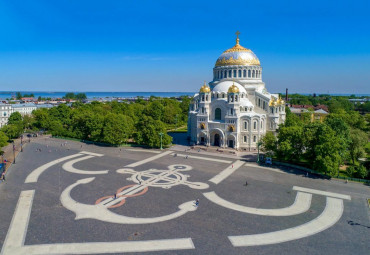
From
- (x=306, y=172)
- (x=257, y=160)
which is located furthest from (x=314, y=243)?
Result: (x=257, y=160)

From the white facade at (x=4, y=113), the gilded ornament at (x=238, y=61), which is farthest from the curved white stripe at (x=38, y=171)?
the white facade at (x=4, y=113)

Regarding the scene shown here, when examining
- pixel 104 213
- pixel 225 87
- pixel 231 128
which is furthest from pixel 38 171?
pixel 225 87

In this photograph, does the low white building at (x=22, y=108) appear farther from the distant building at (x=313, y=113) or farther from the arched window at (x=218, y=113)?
the distant building at (x=313, y=113)

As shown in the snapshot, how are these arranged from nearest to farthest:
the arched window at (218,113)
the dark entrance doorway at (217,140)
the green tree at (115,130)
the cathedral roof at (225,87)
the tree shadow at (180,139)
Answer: the green tree at (115,130)
the dark entrance doorway at (217,140)
the arched window at (218,113)
the cathedral roof at (225,87)
the tree shadow at (180,139)

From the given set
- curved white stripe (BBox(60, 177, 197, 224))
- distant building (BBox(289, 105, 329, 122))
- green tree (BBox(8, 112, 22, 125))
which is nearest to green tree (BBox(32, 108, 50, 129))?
green tree (BBox(8, 112, 22, 125))

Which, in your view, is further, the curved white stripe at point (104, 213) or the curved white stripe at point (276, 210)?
the curved white stripe at point (276, 210)

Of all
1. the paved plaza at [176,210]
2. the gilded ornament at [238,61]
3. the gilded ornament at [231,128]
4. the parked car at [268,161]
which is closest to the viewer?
the paved plaza at [176,210]

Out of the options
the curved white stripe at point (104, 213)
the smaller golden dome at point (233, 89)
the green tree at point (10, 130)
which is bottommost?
the curved white stripe at point (104, 213)

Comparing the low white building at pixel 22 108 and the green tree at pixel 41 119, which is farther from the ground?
the low white building at pixel 22 108
